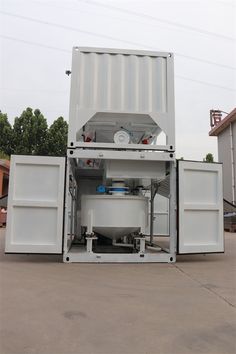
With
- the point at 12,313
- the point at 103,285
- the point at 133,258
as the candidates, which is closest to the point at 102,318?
the point at 12,313

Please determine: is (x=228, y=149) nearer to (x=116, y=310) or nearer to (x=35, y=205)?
(x=35, y=205)

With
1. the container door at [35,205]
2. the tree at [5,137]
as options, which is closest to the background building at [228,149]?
the container door at [35,205]

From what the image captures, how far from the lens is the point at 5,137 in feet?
97.9

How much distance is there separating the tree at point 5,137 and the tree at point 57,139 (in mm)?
2890

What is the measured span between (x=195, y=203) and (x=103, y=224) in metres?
1.67

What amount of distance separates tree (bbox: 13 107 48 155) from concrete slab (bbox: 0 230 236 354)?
77.7 feet

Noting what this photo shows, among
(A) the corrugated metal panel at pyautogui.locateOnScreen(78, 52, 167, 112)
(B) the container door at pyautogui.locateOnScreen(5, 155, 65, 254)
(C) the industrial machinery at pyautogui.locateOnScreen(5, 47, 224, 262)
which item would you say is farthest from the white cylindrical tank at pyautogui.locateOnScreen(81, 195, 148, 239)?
(A) the corrugated metal panel at pyautogui.locateOnScreen(78, 52, 167, 112)

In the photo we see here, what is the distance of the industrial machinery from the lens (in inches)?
264

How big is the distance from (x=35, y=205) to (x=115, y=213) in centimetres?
140

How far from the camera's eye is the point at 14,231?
21.8 ft

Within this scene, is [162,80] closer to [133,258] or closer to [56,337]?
[133,258]

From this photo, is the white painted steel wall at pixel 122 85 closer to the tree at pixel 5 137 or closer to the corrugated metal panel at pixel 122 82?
the corrugated metal panel at pixel 122 82

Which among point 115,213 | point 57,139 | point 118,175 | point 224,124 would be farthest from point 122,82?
point 57,139

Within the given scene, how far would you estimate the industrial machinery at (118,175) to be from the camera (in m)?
6.71
